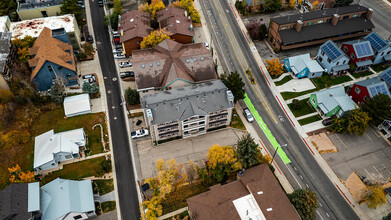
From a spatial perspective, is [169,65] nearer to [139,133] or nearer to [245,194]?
[139,133]

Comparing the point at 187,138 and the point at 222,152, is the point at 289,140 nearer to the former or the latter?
the point at 222,152

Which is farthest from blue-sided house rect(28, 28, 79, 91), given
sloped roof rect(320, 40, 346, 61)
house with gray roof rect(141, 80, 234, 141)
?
sloped roof rect(320, 40, 346, 61)

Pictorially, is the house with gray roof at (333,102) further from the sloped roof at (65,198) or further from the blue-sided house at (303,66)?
the sloped roof at (65,198)

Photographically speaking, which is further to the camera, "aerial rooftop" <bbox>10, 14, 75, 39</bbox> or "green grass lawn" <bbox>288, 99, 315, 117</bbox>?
"aerial rooftop" <bbox>10, 14, 75, 39</bbox>

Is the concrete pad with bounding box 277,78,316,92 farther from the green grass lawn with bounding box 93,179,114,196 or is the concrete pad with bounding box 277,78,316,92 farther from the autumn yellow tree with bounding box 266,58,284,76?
the green grass lawn with bounding box 93,179,114,196

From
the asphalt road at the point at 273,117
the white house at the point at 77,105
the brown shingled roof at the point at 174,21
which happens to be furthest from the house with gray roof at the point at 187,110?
the brown shingled roof at the point at 174,21

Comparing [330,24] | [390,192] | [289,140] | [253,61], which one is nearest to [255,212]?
[289,140]
